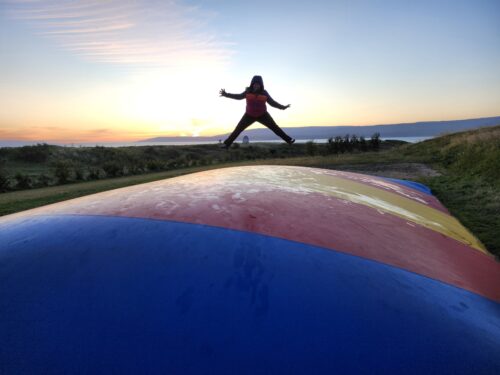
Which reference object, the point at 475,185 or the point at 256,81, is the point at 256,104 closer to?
the point at 256,81

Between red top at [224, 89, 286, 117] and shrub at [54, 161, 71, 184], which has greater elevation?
red top at [224, 89, 286, 117]

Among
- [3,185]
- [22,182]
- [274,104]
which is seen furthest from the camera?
[22,182]

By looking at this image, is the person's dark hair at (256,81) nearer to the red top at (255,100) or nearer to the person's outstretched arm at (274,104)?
the red top at (255,100)

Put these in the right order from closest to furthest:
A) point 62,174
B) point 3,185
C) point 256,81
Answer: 1. point 256,81
2. point 3,185
3. point 62,174

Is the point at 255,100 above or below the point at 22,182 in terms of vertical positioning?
above

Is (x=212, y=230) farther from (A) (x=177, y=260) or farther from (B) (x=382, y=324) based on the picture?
(B) (x=382, y=324)

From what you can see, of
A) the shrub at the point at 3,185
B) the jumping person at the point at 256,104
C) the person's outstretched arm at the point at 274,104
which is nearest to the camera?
the jumping person at the point at 256,104

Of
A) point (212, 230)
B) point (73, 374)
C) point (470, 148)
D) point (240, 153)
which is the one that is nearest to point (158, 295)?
point (73, 374)

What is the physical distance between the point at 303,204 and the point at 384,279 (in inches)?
33.5

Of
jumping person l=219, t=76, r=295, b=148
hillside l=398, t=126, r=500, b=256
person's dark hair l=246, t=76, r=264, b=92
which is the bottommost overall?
hillside l=398, t=126, r=500, b=256

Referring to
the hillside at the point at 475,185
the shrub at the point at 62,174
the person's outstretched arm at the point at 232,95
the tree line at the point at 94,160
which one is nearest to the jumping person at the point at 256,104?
the person's outstretched arm at the point at 232,95

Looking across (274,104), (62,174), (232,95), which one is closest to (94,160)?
(62,174)

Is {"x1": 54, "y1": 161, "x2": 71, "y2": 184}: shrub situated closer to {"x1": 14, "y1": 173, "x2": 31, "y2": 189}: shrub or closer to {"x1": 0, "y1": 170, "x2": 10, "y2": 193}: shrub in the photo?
{"x1": 14, "y1": 173, "x2": 31, "y2": 189}: shrub

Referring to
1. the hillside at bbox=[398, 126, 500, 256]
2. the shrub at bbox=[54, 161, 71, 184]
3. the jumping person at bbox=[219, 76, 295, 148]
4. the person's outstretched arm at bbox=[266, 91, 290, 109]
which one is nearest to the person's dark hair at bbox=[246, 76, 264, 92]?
the jumping person at bbox=[219, 76, 295, 148]
